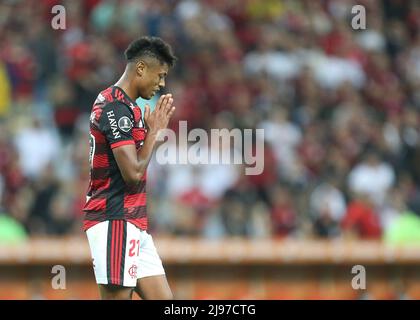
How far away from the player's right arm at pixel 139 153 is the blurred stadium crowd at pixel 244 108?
5316mm

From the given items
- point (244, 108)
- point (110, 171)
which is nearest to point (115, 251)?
point (110, 171)

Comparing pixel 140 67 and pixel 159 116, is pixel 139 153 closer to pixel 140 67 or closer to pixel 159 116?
pixel 159 116

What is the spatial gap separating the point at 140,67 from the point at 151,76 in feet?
0.31

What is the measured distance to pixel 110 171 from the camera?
23.5 feet

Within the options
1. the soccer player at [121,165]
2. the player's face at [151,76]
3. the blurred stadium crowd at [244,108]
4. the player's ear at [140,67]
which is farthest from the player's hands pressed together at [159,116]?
the blurred stadium crowd at [244,108]

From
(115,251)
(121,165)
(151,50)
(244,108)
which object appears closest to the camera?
(121,165)

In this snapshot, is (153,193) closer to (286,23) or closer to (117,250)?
(286,23)

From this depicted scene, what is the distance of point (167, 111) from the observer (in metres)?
7.17

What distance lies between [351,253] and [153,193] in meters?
2.87

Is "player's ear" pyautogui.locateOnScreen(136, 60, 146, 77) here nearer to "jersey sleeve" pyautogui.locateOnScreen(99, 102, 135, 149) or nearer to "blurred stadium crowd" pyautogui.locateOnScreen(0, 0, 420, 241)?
"jersey sleeve" pyautogui.locateOnScreen(99, 102, 135, 149)

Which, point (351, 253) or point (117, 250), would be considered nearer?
point (117, 250)

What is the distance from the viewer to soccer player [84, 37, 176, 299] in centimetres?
705
